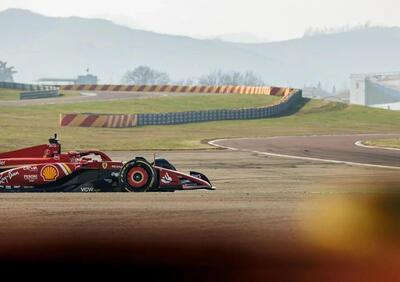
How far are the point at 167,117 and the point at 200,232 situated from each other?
1625 inches

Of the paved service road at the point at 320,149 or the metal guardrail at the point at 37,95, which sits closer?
the paved service road at the point at 320,149

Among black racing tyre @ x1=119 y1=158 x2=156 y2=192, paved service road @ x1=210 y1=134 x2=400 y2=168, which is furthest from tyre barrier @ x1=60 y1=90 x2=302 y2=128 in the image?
black racing tyre @ x1=119 y1=158 x2=156 y2=192

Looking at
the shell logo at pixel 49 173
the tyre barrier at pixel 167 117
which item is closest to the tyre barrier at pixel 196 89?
the tyre barrier at pixel 167 117

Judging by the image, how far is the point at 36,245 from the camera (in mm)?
12352

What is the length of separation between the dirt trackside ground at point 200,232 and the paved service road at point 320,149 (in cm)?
995

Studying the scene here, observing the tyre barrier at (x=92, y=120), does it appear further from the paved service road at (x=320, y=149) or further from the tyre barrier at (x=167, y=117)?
the paved service road at (x=320, y=149)

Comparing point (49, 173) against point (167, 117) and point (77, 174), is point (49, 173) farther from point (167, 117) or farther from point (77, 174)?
point (167, 117)

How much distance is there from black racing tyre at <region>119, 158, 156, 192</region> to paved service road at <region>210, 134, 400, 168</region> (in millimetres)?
12338

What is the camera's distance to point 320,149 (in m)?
36.1

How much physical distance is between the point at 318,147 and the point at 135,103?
34406mm

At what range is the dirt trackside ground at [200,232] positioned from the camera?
36.7 feet

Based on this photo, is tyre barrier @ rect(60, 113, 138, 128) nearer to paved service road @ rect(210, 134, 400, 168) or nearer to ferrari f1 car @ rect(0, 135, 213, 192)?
paved service road @ rect(210, 134, 400, 168)

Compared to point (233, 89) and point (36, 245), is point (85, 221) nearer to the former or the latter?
point (36, 245)

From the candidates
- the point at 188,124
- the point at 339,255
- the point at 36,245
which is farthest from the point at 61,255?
the point at 188,124
